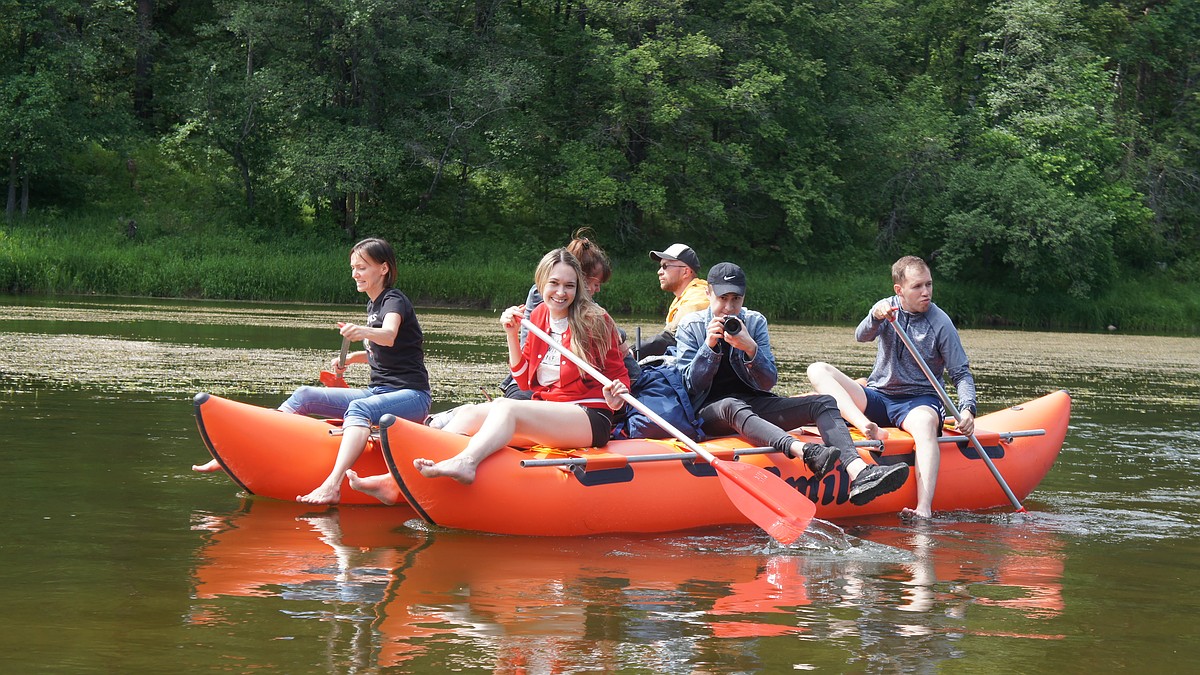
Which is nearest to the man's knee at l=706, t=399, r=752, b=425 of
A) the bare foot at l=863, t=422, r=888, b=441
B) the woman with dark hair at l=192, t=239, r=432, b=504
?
the bare foot at l=863, t=422, r=888, b=441

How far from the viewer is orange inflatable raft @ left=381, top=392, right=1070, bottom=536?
16.9 ft

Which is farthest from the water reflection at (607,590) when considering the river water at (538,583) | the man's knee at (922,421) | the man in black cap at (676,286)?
the man in black cap at (676,286)

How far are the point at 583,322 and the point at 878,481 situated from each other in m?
1.47

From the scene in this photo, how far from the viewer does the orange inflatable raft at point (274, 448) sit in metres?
5.66

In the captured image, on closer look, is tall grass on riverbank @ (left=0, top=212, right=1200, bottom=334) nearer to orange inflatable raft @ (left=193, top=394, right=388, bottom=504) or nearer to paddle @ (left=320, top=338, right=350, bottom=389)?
paddle @ (left=320, top=338, right=350, bottom=389)

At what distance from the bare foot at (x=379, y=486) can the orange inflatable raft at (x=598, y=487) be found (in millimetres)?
328

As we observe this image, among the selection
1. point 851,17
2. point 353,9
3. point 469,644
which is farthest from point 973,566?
point 851,17

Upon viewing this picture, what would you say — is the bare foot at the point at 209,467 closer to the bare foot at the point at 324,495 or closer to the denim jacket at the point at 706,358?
the bare foot at the point at 324,495

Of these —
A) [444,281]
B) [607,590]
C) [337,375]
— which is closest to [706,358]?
[607,590]

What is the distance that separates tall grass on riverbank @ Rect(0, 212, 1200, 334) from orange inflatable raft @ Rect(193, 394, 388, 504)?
54.6 feet

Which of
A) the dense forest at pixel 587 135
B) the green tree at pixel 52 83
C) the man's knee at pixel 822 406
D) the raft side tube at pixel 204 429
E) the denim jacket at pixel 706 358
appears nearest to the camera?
the raft side tube at pixel 204 429

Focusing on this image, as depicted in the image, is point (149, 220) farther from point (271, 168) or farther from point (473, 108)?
point (473, 108)

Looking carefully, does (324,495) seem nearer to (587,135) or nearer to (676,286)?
(676,286)

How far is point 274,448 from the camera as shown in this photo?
18.9ft
